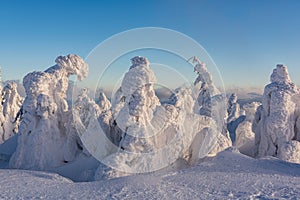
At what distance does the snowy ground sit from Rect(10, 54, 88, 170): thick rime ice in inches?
183

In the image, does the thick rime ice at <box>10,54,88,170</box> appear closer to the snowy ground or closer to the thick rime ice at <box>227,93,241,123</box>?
the snowy ground

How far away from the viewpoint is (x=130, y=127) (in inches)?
499

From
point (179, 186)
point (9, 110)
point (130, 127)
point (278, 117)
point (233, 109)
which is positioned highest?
point (233, 109)

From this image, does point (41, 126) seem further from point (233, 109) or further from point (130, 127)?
point (233, 109)

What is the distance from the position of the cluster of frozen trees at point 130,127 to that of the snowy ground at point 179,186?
10.0 feet

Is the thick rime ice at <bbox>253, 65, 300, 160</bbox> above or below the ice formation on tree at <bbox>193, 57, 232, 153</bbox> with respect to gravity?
below

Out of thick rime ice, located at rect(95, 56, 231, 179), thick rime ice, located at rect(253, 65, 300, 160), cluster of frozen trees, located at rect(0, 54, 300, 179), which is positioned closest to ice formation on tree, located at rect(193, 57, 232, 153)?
cluster of frozen trees, located at rect(0, 54, 300, 179)

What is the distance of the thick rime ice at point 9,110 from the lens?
976 inches

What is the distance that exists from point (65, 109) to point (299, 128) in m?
13.3

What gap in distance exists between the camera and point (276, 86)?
16953mm

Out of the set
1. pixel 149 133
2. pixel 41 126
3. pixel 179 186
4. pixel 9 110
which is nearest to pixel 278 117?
pixel 149 133

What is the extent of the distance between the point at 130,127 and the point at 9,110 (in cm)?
1939

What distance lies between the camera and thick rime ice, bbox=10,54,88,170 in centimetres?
1446

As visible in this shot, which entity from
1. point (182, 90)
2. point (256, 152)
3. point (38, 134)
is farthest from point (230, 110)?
point (38, 134)
